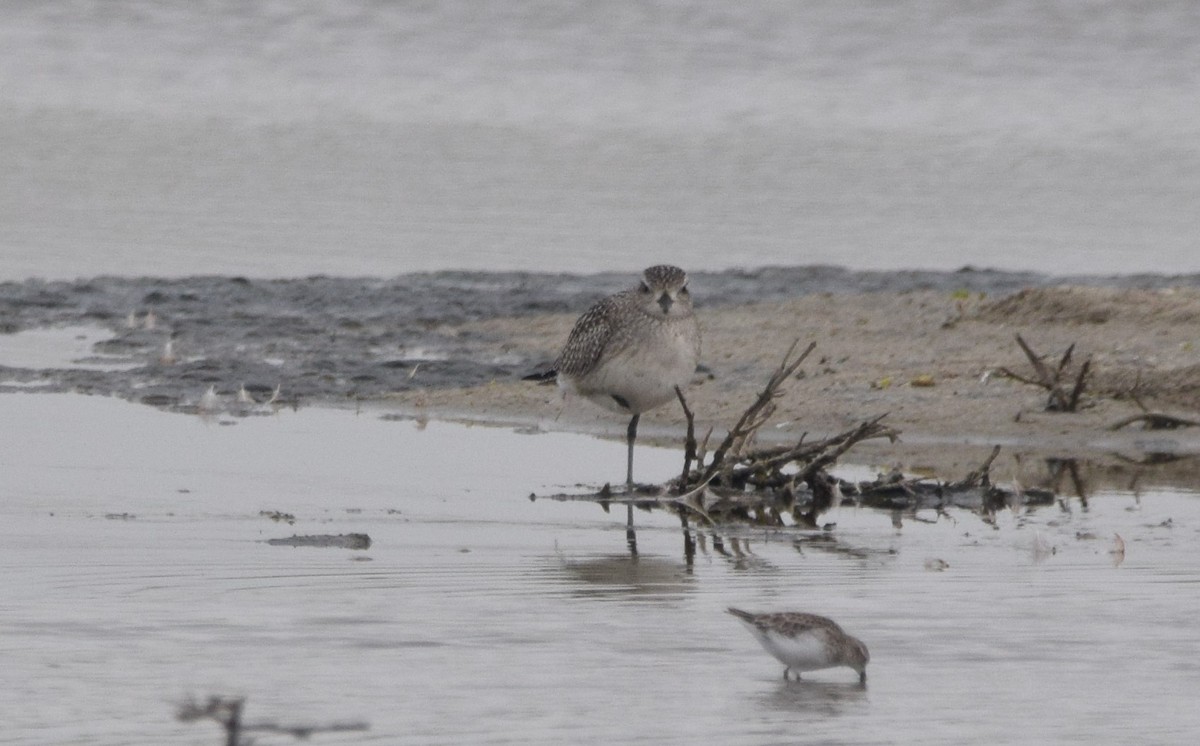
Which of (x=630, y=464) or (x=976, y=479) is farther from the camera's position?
(x=630, y=464)

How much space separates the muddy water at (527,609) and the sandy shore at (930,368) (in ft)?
5.47

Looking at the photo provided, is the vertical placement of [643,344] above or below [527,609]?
above

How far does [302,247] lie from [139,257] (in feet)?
5.18

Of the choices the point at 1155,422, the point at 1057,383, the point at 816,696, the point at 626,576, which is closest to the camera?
the point at 816,696

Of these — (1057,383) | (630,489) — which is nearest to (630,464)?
(630,489)

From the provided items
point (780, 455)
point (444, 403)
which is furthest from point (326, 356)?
point (780, 455)

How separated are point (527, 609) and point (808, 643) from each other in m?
1.48

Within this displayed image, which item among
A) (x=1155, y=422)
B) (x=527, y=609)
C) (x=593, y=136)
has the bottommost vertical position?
(x=527, y=609)

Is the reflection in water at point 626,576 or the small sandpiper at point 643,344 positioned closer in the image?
the reflection in water at point 626,576

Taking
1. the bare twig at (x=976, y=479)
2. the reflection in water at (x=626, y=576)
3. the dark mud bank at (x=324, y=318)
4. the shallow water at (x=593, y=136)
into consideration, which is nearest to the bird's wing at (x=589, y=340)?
the bare twig at (x=976, y=479)

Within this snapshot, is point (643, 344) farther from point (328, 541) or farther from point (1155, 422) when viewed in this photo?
point (1155, 422)

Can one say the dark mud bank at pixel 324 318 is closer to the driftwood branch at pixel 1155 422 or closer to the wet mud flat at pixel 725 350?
the wet mud flat at pixel 725 350

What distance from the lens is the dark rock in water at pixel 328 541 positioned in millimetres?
10133

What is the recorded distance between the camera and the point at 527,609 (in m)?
8.77
